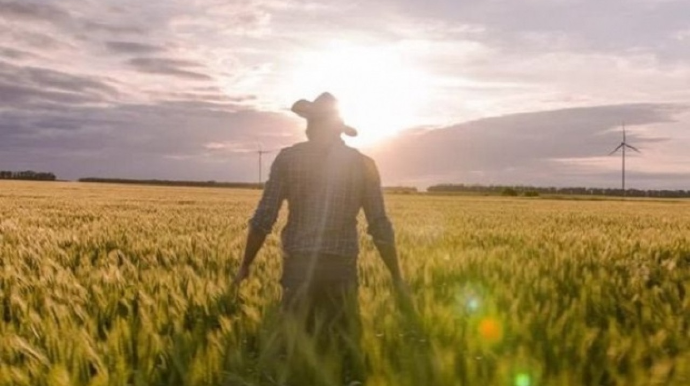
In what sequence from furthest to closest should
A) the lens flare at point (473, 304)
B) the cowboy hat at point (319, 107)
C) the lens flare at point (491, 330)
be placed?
1. the cowboy hat at point (319, 107)
2. the lens flare at point (473, 304)
3. the lens flare at point (491, 330)

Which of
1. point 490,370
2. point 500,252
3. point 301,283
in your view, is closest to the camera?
point 490,370

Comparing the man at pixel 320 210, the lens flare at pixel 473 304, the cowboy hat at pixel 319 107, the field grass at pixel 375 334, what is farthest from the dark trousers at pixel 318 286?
the cowboy hat at pixel 319 107

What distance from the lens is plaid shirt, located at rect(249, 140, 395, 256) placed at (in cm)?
485

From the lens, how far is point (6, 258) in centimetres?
761

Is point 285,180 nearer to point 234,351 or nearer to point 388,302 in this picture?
point 388,302

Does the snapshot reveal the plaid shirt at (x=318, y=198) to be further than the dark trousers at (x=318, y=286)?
Yes

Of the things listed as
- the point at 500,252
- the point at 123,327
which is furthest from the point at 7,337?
the point at 500,252

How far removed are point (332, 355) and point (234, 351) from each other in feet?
1.31

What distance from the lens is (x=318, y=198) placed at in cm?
488

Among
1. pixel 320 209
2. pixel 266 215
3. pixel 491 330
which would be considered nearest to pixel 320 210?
pixel 320 209

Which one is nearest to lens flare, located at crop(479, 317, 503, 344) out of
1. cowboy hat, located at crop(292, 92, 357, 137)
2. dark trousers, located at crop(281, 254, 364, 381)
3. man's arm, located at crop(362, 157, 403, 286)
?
dark trousers, located at crop(281, 254, 364, 381)

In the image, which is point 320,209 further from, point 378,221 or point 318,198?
point 378,221

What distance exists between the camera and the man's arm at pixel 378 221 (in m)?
4.95

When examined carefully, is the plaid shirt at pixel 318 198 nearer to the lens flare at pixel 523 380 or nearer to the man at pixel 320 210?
the man at pixel 320 210
